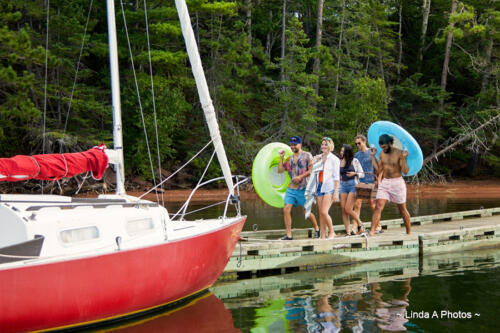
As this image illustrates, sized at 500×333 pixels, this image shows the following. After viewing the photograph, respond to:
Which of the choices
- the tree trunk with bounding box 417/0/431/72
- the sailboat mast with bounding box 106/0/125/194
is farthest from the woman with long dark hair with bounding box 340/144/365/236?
the tree trunk with bounding box 417/0/431/72

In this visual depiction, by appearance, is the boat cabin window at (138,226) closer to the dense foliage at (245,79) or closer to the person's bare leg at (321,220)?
the person's bare leg at (321,220)

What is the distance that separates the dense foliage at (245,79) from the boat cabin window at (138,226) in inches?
661

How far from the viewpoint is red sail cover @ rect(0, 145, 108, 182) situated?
790cm

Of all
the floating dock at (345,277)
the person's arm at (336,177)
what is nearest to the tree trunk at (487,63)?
the floating dock at (345,277)

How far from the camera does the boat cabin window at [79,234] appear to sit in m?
7.35

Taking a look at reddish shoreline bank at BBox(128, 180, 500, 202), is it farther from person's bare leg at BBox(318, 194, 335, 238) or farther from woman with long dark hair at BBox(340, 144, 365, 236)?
woman with long dark hair at BBox(340, 144, 365, 236)

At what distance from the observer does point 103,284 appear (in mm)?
7324

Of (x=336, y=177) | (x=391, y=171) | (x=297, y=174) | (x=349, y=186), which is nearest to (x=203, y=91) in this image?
(x=297, y=174)

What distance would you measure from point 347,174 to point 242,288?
327cm

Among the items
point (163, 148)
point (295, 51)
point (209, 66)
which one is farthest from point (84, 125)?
point (295, 51)

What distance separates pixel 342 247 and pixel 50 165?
584cm

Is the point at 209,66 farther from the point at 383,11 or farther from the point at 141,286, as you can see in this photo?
the point at 141,286

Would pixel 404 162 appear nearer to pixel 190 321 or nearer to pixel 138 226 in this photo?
pixel 190 321

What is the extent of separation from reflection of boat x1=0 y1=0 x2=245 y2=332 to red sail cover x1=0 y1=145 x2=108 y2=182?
14mm
